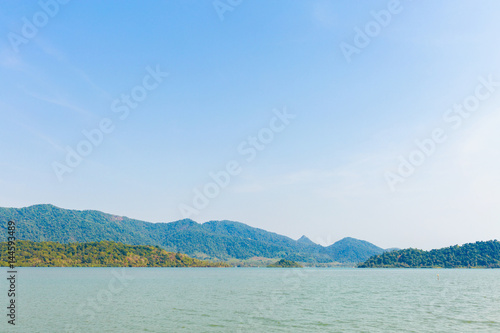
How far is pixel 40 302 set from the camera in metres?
71.0

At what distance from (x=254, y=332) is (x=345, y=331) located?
38.3ft

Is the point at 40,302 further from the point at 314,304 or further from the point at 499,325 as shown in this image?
the point at 499,325

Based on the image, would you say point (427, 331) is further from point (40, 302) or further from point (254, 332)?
point (40, 302)

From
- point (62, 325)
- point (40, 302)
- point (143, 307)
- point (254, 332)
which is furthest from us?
point (40, 302)

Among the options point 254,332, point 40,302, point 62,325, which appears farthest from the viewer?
point 40,302

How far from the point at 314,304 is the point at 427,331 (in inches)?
1124

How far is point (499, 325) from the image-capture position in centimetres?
4966

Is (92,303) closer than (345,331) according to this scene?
No

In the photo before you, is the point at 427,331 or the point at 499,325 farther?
the point at 499,325

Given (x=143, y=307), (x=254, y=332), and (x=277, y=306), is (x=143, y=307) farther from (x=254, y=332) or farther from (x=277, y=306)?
(x=254, y=332)

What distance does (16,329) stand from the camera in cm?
4538

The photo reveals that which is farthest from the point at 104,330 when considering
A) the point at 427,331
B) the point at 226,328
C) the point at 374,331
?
the point at 427,331

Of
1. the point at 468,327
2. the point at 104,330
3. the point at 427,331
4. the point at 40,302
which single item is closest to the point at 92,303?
the point at 40,302

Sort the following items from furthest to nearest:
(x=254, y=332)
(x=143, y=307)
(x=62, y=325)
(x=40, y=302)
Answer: (x=40, y=302) → (x=143, y=307) → (x=62, y=325) → (x=254, y=332)
